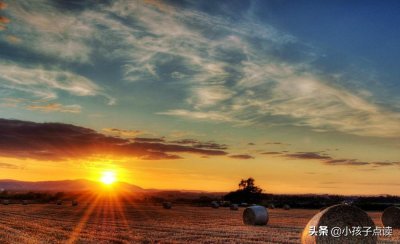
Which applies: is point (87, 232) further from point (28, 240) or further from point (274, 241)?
point (274, 241)

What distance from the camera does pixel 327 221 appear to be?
17609mm

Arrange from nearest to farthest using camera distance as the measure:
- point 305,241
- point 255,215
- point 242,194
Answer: point 305,241, point 255,215, point 242,194

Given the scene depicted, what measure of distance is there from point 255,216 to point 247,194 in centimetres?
5690

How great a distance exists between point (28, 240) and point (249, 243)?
906cm

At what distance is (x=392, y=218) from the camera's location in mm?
29984

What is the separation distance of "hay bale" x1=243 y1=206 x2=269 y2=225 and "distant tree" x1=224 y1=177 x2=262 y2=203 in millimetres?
52700

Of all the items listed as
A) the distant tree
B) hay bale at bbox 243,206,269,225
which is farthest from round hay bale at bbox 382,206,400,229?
the distant tree

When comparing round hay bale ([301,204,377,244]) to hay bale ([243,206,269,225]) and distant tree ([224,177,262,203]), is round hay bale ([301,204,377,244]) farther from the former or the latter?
distant tree ([224,177,262,203])

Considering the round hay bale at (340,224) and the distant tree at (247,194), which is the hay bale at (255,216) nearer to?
the round hay bale at (340,224)

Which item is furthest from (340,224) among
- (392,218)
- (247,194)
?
(247,194)

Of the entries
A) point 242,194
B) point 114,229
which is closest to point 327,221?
point 114,229

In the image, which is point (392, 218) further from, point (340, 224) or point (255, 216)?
point (340, 224)

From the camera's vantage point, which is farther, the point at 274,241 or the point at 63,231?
the point at 63,231

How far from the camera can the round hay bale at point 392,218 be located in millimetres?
29844
